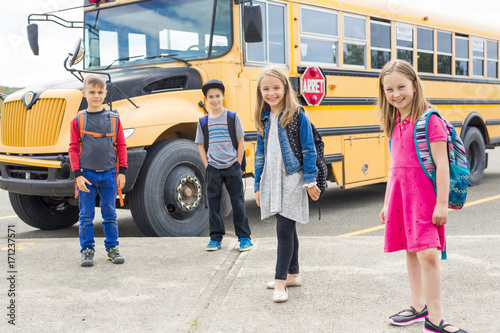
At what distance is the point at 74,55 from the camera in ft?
15.0

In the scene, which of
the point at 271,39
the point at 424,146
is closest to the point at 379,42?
the point at 271,39

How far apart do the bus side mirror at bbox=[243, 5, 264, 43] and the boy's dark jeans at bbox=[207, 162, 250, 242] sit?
4.64ft

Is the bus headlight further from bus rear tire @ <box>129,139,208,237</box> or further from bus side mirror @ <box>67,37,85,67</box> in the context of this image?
bus side mirror @ <box>67,37,85,67</box>

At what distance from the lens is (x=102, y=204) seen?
4.46 metres

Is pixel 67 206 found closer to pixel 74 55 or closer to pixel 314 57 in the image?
pixel 74 55

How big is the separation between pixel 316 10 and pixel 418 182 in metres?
4.57

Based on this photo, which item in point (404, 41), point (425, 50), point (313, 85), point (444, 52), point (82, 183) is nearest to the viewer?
point (82, 183)

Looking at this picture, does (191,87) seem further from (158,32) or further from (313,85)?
(313,85)

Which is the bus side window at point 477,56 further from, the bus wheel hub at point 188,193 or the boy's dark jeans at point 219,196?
the boy's dark jeans at point 219,196

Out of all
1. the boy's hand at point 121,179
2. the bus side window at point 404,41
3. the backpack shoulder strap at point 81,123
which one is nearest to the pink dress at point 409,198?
the boy's hand at point 121,179

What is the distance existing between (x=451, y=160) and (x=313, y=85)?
13.7 feet

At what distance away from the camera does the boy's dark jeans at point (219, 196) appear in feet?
15.5

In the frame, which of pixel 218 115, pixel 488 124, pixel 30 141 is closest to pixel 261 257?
pixel 218 115

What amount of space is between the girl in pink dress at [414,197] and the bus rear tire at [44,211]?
3.95 meters
